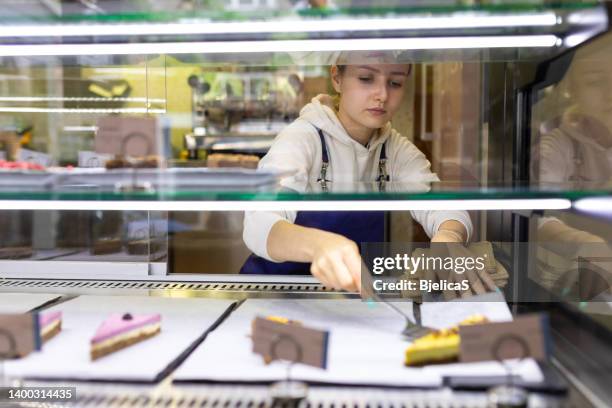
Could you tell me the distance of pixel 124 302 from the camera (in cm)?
147

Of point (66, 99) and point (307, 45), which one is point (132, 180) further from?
point (66, 99)

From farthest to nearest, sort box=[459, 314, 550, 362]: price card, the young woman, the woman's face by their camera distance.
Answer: the woman's face, the young woman, box=[459, 314, 550, 362]: price card

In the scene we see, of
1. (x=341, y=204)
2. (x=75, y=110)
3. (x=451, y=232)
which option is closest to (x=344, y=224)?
(x=451, y=232)

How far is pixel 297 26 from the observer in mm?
1242

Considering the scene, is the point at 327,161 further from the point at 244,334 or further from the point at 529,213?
the point at 244,334

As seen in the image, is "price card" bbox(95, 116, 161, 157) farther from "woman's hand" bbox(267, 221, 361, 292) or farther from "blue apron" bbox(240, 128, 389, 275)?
"blue apron" bbox(240, 128, 389, 275)

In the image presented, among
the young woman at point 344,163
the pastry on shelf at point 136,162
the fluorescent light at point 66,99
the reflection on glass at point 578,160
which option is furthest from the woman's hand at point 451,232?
the fluorescent light at point 66,99

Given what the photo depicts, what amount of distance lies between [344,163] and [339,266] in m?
0.78

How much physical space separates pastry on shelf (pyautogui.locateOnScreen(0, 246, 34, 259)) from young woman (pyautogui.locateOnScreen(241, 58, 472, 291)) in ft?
2.33

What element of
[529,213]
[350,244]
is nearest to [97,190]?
[350,244]

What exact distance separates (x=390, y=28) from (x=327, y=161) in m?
0.74

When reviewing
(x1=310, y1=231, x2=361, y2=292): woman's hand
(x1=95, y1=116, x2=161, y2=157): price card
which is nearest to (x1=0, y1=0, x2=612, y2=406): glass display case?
(x1=95, y1=116, x2=161, y2=157): price card

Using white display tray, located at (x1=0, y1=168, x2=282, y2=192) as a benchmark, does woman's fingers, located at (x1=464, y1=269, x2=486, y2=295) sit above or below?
below

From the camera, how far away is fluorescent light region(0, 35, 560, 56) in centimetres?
127
